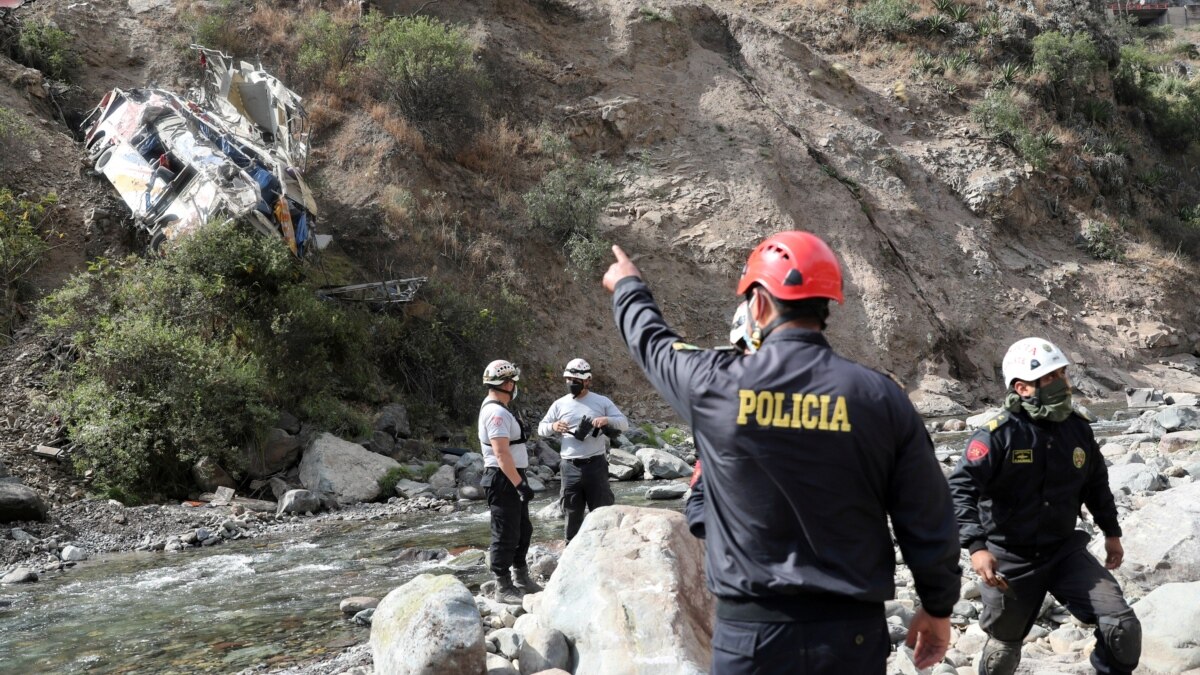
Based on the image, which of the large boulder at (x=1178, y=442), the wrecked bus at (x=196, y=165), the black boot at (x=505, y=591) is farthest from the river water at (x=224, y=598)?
the large boulder at (x=1178, y=442)

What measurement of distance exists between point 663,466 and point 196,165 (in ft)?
30.8

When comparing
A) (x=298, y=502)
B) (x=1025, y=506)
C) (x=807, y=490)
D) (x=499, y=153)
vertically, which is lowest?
(x=298, y=502)

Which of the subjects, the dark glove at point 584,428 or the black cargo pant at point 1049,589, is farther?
the dark glove at point 584,428

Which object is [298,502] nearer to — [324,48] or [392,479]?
[392,479]

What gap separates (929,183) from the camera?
94.7 ft

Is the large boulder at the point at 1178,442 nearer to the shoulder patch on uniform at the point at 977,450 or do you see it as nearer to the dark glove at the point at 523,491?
the dark glove at the point at 523,491

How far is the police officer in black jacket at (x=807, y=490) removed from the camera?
241 centimetres

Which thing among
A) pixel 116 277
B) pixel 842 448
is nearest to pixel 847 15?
pixel 116 277

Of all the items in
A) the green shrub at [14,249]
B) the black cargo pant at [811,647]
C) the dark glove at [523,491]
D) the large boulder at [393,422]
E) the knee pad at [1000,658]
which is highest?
the black cargo pant at [811,647]

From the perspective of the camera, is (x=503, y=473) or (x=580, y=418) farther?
(x=580, y=418)

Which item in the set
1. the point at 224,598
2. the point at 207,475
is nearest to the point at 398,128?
the point at 207,475

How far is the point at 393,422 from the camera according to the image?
55.9ft

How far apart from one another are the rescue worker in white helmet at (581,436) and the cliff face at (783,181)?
1306cm

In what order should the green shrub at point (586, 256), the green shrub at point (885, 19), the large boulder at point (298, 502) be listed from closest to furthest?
the large boulder at point (298, 502), the green shrub at point (586, 256), the green shrub at point (885, 19)
